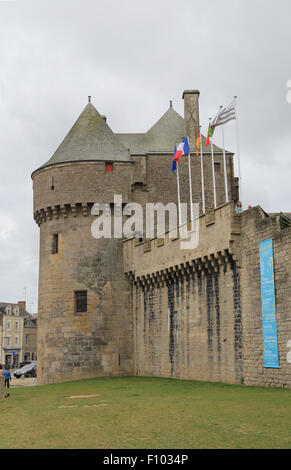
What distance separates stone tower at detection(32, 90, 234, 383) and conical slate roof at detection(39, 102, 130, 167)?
6cm

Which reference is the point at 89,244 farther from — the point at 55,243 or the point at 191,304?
the point at 191,304

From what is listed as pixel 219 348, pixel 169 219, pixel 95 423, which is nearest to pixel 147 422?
pixel 95 423

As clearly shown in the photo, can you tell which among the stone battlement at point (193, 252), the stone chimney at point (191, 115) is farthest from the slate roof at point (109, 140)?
the stone battlement at point (193, 252)

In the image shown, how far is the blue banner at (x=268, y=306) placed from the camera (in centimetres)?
1783

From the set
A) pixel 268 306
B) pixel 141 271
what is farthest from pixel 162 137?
pixel 268 306

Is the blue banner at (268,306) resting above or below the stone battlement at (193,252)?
below

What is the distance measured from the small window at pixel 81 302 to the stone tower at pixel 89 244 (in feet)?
0.18

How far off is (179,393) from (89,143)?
1788cm

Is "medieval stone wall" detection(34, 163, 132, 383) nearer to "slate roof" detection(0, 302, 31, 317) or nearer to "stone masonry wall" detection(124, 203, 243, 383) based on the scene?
"stone masonry wall" detection(124, 203, 243, 383)

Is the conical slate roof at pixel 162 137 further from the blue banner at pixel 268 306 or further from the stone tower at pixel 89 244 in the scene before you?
the blue banner at pixel 268 306

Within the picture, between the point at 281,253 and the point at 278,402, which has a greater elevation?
the point at 281,253

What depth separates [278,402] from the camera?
1380 cm

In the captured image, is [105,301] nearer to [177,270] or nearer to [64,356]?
[64,356]

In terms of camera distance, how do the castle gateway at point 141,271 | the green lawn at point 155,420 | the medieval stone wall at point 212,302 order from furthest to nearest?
the castle gateway at point 141,271, the medieval stone wall at point 212,302, the green lawn at point 155,420
